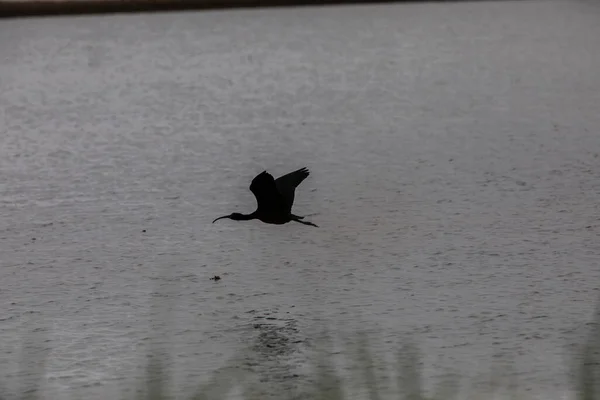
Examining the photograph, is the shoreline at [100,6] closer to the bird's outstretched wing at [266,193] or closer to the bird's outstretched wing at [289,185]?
the bird's outstretched wing at [289,185]

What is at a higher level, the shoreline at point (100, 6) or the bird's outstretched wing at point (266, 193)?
the shoreline at point (100, 6)

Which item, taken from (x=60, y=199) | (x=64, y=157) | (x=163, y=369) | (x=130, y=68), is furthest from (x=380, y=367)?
(x=130, y=68)

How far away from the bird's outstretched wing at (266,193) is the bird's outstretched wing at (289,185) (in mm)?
23

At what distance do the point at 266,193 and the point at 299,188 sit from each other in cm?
22

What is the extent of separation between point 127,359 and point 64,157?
1.61 ft

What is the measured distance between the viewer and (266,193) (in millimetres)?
772

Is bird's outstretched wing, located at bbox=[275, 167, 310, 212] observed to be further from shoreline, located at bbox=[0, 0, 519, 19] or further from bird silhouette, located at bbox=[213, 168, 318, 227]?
shoreline, located at bbox=[0, 0, 519, 19]

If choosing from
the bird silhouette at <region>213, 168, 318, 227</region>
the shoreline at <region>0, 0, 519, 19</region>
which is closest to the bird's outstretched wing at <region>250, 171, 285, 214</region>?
the bird silhouette at <region>213, 168, 318, 227</region>

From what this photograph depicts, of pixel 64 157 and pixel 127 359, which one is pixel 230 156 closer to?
pixel 64 157

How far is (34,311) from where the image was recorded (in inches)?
29.0

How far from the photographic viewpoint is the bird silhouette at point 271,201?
0.75m

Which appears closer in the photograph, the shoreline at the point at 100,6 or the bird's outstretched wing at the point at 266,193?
the bird's outstretched wing at the point at 266,193

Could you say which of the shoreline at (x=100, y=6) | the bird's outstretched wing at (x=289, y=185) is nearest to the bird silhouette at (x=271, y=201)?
the bird's outstretched wing at (x=289, y=185)

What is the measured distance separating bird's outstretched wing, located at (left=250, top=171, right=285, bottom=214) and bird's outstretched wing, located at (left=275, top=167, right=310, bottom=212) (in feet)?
0.07
